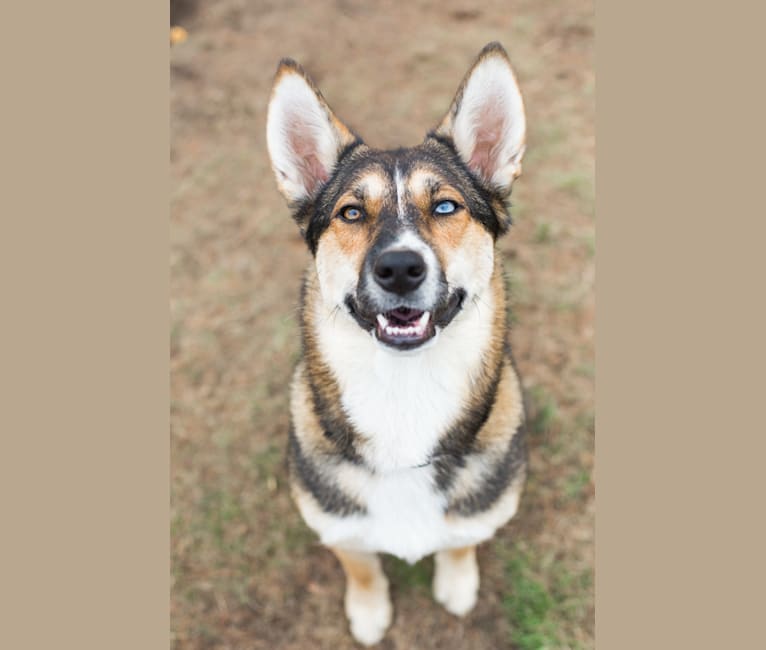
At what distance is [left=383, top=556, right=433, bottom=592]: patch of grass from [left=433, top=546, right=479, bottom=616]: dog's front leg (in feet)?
0.48

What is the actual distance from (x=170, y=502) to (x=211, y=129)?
4.06 metres

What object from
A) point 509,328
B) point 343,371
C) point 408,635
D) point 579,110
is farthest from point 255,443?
point 579,110

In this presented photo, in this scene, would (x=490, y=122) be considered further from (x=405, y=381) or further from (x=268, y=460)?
(x=268, y=460)

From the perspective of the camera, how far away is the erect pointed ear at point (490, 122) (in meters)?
3.22

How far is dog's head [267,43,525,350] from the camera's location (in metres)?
2.97

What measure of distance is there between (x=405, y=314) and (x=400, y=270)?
0.28 m

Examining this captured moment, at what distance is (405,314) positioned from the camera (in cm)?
305

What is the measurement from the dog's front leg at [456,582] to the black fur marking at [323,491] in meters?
1.04

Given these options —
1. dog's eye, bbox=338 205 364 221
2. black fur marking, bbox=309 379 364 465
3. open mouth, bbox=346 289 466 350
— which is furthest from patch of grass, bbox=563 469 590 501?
dog's eye, bbox=338 205 364 221

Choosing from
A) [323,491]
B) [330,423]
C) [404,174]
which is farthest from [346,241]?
[323,491]

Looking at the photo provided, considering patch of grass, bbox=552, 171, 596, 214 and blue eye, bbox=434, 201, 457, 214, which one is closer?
blue eye, bbox=434, 201, 457, 214

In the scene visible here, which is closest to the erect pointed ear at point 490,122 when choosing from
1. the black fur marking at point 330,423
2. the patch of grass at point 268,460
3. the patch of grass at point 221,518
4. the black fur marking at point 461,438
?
the black fur marking at point 461,438

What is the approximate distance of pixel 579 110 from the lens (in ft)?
22.2

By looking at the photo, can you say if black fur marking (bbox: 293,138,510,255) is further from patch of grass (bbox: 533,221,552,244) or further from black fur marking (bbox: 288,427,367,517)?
patch of grass (bbox: 533,221,552,244)
